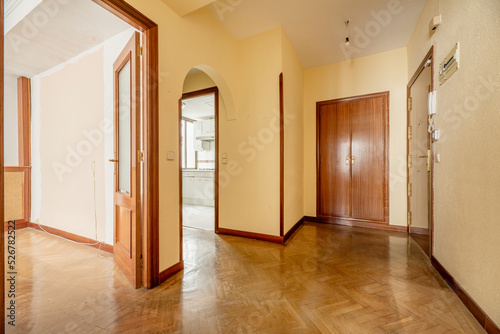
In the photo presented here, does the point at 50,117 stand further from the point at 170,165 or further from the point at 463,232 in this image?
the point at 463,232

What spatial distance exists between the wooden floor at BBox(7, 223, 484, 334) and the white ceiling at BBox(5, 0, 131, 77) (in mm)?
2716

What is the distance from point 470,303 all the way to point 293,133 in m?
2.63

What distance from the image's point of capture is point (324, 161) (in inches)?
158

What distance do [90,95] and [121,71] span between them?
977 mm

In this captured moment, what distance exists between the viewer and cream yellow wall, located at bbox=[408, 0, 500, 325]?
4.26 ft

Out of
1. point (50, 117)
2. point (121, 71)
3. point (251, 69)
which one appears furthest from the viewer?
point (50, 117)

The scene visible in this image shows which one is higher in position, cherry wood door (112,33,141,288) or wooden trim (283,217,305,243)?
cherry wood door (112,33,141,288)

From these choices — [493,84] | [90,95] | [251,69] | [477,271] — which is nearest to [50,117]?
[90,95]

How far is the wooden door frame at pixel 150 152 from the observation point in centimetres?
181

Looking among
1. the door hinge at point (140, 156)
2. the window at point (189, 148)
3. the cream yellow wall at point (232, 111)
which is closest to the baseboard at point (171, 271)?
the cream yellow wall at point (232, 111)

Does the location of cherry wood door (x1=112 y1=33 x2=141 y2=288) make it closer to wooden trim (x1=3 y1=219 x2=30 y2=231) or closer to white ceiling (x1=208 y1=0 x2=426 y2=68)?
white ceiling (x1=208 y1=0 x2=426 y2=68)

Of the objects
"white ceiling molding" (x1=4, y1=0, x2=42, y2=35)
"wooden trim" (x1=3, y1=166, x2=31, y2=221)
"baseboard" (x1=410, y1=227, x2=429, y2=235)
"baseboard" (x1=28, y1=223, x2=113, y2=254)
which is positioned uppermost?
"white ceiling molding" (x1=4, y1=0, x2=42, y2=35)

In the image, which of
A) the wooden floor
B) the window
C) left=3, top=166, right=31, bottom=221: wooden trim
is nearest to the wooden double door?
the wooden floor

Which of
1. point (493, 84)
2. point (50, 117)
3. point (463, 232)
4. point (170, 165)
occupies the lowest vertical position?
point (463, 232)
